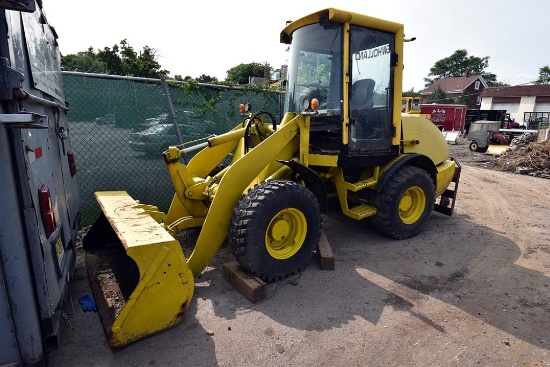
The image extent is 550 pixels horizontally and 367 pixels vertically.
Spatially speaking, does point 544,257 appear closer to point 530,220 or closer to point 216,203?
point 530,220

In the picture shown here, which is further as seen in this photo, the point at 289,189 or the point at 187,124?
the point at 187,124

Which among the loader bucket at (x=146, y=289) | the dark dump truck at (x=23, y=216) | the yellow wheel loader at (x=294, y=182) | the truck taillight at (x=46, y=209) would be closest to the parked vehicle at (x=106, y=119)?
the yellow wheel loader at (x=294, y=182)

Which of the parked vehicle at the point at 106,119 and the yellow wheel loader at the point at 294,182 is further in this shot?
the parked vehicle at the point at 106,119

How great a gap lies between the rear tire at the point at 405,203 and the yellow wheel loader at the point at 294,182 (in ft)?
0.05

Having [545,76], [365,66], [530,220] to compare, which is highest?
[545,76]

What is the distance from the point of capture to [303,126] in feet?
12.8

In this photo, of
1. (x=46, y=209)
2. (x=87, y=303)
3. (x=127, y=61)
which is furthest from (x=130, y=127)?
(x=127, y=61)

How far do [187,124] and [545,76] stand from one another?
77.6 m

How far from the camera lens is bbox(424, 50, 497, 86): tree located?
2835 inches

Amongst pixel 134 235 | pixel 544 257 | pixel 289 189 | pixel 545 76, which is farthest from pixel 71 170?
pixel 545 76

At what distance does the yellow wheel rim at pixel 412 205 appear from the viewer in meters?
4.77

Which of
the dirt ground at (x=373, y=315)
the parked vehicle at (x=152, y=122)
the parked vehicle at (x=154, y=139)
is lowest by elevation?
the dirt ground at (x=373, y=315)

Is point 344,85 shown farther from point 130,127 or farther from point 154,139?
point 130,127

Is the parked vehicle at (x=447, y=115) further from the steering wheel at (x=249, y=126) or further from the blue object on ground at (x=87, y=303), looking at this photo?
the blue object on ground at (x=87, y=303)
